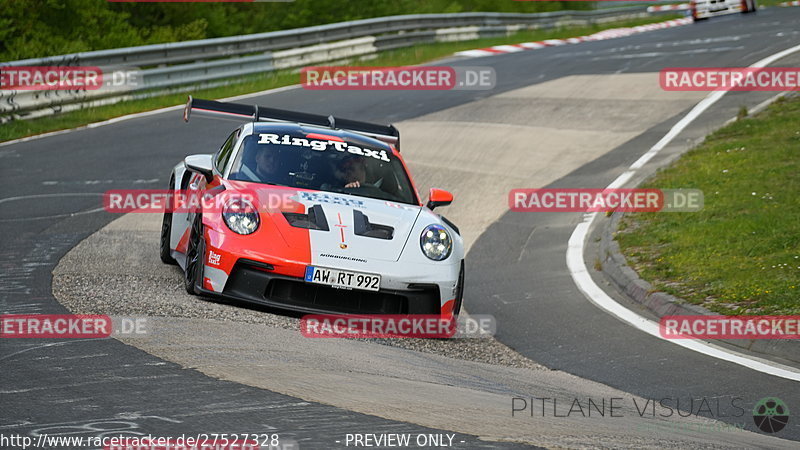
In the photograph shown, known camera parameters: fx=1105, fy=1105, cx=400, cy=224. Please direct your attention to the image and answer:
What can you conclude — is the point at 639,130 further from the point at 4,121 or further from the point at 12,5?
the point at 12,5

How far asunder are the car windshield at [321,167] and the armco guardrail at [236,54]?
1016 cm

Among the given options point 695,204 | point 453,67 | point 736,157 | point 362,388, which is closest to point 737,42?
point 453,67

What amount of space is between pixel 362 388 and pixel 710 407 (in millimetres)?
2292

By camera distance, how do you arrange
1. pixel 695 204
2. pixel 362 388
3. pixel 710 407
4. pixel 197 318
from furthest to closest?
pixel 695 204, pixel 197 318, pixel 710 407, pixel 362 388

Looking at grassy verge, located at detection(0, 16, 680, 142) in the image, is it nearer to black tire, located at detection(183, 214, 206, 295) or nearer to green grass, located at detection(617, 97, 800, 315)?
black tire, located at detection(183, 214, 206, 295)

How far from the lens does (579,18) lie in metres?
43.2

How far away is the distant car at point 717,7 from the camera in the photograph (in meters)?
40.9

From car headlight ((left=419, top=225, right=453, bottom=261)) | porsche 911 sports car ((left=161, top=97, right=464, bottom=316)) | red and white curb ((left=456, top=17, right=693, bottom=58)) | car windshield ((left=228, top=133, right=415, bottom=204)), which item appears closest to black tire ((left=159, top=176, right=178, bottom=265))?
porsche 911 sports car ((left=161, top=97, right=464, bottom=316))

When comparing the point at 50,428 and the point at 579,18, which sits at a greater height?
the point at 579,18

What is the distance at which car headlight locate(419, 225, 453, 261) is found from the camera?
326 inches

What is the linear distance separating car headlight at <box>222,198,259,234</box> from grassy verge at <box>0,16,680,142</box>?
10.4 m

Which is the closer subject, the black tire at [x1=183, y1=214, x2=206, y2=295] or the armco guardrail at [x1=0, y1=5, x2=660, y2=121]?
the black tire at [x1=183, y1=214, x2=206, y2=295]

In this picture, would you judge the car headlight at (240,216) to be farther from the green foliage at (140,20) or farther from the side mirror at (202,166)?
the green foliage at (140,20)

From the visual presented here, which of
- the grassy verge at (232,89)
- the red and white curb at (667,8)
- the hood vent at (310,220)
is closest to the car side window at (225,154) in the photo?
the hood vent at (310,220)
